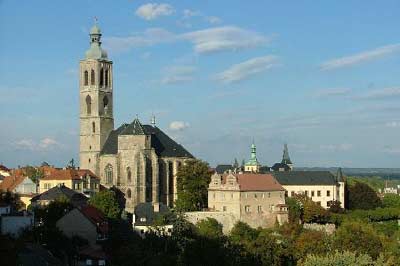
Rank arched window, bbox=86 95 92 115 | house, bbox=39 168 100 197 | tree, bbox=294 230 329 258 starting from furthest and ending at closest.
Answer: arched window, bbox=86 95 92 115 → house, bbox=39 168 100 197 → tree, bbox=294 230 329 258

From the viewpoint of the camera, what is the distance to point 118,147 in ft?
280

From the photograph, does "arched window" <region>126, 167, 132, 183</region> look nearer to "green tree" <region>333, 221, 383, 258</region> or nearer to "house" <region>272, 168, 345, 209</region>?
"house" <region>272, 168, 345, 209</region>

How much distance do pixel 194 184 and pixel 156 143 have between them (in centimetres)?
897

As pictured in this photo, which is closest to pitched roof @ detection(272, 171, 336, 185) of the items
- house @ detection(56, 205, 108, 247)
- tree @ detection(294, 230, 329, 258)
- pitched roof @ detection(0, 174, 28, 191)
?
tree @ detection(294, 230, 329, 258)

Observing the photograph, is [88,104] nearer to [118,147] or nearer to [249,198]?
[118,147]

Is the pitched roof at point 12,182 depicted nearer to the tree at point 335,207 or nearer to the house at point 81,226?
the house at point 81,226

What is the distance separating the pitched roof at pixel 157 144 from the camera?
88000 mm

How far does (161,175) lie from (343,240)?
27770 mm

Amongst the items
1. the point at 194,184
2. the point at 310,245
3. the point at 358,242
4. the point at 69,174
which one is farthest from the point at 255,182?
the point at 69,174

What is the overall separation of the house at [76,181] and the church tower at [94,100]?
2837 millimetres

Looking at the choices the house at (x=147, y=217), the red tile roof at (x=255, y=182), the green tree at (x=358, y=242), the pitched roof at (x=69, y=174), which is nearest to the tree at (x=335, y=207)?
the red tile roof at (x=255, y=182)

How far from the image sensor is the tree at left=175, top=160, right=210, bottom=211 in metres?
82.2

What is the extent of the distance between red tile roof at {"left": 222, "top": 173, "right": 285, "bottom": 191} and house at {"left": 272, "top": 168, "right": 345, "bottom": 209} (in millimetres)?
17348

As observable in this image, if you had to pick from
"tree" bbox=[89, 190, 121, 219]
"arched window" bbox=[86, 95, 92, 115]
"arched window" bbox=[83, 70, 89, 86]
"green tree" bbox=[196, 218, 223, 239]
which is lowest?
"green tree" bbox=[196, 218, 223, 239]
